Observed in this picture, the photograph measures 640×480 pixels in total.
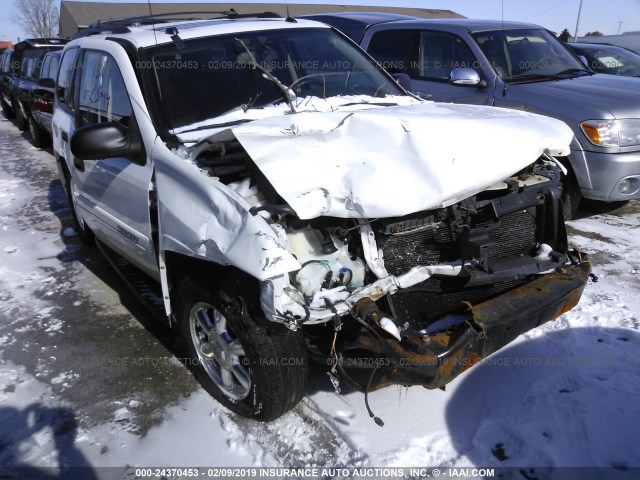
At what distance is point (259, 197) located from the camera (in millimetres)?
2441

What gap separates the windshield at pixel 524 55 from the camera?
5742mm

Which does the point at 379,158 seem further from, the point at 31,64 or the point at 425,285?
the point at 31,64

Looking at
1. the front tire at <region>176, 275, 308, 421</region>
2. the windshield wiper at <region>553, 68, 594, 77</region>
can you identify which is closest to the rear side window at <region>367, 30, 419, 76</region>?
the windshield wiper at <region>553, 68, 594, 77</region>

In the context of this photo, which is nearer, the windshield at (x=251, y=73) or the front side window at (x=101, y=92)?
the windshield at (x=251, y=73)

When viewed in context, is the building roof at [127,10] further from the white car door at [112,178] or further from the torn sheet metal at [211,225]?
the torn sheet metal at [211,225]

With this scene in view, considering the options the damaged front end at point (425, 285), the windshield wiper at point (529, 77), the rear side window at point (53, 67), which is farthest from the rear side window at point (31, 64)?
the damaged front end at point (425, 285)

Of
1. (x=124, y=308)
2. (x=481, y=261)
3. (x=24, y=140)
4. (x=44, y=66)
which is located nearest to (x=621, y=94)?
(x=481, y=261)

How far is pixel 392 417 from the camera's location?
2.75m

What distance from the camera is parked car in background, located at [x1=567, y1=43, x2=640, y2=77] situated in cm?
886

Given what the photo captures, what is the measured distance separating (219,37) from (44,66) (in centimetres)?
794

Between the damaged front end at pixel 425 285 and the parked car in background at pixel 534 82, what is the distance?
1.92m

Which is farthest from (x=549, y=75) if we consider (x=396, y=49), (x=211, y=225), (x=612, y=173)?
(x=211, y=225)

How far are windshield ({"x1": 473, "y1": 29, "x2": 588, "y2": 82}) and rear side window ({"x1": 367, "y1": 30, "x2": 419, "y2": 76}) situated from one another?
2.78 feet

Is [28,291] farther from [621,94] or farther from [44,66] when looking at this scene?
[44,66]
